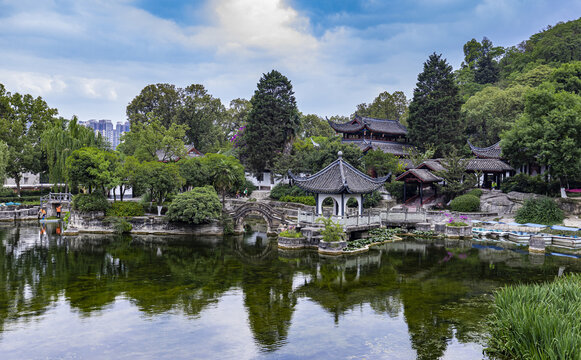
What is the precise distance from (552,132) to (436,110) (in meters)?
19.5

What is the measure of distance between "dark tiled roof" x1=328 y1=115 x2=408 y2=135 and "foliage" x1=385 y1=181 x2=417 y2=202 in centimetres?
1275

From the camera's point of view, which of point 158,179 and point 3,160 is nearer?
point 158,179

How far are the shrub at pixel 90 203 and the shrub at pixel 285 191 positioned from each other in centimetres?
1767

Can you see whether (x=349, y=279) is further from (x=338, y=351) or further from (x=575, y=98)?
(x=575, y=98)

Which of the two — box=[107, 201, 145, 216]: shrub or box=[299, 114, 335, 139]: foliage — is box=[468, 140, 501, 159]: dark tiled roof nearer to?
box=[299, 114, 335, 139]: foliage

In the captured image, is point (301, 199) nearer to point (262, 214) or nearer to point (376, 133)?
point (262, 214)

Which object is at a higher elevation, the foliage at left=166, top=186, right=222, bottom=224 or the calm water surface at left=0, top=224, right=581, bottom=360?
the foliage at left=166, top=186, right=222, bottom=224

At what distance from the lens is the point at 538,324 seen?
9102 millimetres

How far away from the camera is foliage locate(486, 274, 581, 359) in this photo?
27.7ft

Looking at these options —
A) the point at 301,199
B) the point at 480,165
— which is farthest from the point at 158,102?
the point at 480,165

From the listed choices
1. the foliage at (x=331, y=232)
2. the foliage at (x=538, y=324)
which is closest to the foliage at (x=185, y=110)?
the foliage at (x=331, y=232)

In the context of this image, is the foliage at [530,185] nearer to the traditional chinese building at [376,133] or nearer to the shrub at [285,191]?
the traditional chinese building at [376,133]

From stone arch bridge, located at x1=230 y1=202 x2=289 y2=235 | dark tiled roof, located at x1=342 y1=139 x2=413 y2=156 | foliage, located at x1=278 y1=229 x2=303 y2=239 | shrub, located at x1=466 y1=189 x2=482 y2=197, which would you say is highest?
dark tiled roof, located at x1=342 y1=139 x2=413 y2=156

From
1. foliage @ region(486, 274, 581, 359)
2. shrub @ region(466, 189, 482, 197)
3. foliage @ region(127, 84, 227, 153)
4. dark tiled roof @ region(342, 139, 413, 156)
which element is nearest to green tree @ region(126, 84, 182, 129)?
foliage @ region(127, 84, 227, 153)
